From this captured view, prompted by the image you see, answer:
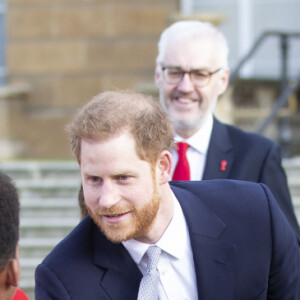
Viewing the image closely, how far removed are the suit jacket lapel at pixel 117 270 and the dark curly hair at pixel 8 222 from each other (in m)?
0.31

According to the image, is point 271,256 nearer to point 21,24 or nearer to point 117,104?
point 117,104

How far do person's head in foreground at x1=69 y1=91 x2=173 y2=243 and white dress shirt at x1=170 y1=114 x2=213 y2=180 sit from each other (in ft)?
4.13

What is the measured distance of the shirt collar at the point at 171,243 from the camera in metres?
2.69

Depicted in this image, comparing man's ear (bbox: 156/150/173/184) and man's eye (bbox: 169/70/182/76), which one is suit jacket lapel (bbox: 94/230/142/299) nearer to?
man's ear (bbox: 156/150/173/184)

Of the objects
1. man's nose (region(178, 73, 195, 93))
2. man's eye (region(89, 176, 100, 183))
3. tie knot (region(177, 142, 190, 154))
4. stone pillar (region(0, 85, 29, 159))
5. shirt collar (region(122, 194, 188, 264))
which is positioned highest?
man's nose (region(178, 73, 195, 93))

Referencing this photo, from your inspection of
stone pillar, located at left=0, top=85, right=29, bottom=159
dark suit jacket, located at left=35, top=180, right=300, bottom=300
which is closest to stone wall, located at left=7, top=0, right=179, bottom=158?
stone pillar, located at left=0, top=85, right=29, bottom=159

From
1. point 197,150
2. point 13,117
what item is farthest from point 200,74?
point 13,117

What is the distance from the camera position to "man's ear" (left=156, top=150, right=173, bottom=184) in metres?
2.57

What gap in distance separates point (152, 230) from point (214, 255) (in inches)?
9.9

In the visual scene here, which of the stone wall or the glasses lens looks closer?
the glasses lens

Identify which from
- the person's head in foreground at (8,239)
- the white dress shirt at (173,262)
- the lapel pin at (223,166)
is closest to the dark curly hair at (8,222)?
the person's head in foreground at (8,239)

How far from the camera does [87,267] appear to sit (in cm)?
264

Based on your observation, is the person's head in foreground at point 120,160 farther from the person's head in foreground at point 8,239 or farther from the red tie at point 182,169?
the red tie at point 182,169

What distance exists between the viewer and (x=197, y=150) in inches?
152
